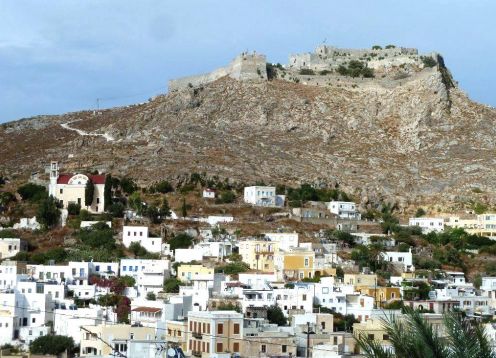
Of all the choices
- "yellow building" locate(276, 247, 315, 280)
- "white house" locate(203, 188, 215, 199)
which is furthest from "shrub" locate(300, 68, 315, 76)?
"yellow building" locate(276, 247, 315, 280)

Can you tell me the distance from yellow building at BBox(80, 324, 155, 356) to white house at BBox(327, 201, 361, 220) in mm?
32459

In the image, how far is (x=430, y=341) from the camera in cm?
1166

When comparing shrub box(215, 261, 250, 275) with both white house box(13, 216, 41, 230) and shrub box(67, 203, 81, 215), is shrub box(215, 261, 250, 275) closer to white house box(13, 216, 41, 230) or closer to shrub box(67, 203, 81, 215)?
shrub box(67, 203, 81, 215)

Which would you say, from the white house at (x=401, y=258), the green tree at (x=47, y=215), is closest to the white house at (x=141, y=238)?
the green tree at (x=47, y=215)

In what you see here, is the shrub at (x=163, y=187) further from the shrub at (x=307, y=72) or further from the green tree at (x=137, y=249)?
the shrub at (x=307, y=72)

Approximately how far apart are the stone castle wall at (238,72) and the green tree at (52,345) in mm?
55225

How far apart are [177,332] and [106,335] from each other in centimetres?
217

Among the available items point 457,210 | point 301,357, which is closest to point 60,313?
point 301,357

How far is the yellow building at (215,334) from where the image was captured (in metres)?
32.5

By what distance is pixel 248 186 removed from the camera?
7044 centimetres

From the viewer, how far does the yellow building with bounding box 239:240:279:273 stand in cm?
5591

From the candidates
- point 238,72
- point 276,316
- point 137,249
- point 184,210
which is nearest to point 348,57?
point 238,72

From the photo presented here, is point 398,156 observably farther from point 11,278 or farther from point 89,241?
point 11,278

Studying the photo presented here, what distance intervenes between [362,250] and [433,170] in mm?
21207
